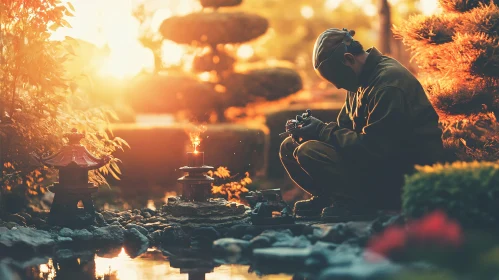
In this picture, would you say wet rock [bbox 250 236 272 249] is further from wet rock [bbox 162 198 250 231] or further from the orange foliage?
the orange foliage

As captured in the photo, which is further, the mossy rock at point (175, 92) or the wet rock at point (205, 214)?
the mossy rock at point (175, 92)

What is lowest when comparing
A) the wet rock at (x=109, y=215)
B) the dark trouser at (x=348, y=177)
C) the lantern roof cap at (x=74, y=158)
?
the wet rock at (x=109, y=215)

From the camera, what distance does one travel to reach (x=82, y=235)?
26.5ft

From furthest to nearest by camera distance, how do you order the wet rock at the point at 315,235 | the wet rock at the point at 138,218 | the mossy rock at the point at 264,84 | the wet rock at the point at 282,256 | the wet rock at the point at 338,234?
the mossy rock at the point at 264,84, the wet rock at the point at 138,218, the wet rock at the point at 315,235, the wet rock at the point at 338,234, the wet rock at the point at 282,256

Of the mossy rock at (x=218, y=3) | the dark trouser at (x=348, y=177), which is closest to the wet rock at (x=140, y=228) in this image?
the dark trouser at (x=348, y=177)

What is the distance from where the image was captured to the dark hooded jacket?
7258 millimetres

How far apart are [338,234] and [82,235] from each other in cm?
296

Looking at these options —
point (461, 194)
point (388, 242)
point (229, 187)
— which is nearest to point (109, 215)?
point (229, 187)

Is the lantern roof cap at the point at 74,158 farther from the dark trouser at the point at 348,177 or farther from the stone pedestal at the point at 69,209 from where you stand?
the dark trouser at the point at 348,177

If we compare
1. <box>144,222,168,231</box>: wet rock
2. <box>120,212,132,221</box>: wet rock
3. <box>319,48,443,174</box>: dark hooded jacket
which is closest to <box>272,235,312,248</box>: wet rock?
<box>319,48,443,174</box>: dark hooded jacket

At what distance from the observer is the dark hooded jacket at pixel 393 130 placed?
7.26 meters

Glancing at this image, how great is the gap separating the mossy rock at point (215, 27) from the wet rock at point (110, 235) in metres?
9.12

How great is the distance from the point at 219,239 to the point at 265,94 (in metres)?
10.1

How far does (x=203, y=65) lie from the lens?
17.5 metres
